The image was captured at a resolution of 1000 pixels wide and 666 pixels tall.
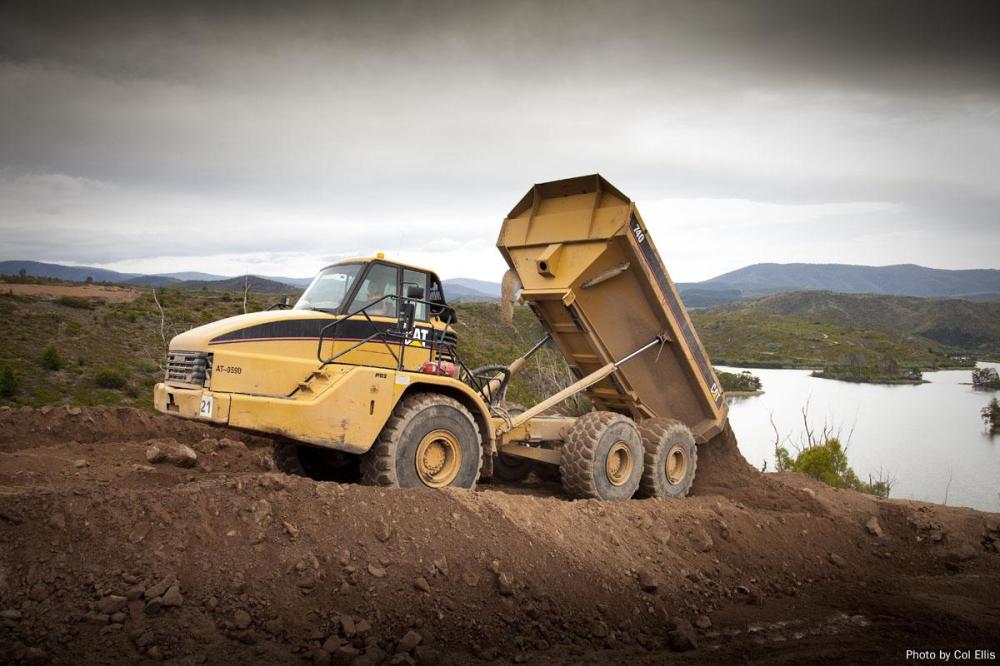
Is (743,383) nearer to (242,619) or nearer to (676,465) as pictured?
(676,465)

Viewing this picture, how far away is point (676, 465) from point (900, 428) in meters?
18.7

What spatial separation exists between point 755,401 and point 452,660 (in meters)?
24.2

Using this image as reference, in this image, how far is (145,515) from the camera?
4.49 m

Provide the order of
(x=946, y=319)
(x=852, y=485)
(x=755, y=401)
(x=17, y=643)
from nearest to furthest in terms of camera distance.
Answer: (x=17, y=643) → (x=852, y=485) → (x=755, y=401) → (x=946, y=319)

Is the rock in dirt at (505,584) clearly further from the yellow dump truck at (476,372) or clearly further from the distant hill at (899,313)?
the distant hill at (899,313)

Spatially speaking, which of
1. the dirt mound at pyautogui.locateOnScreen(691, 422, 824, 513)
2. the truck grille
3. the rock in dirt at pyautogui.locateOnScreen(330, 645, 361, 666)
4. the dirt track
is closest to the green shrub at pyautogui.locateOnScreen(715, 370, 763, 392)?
the dirt mound at pyautogui.locateOnScreen(691, 422, 824, 513)

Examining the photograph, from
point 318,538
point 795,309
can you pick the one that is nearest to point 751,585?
point 318,538

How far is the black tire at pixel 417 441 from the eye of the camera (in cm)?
588

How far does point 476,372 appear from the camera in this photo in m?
8.22

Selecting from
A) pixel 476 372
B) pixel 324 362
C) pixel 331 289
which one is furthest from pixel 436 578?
pixel 476 372

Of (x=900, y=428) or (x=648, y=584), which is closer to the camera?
(x=648, y=584)

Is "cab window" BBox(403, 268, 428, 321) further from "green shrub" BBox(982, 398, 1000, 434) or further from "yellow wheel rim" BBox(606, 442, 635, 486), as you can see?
"green shrub" BBox(982, 398, 1000, 434)

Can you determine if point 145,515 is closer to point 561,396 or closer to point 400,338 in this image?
point 400,338

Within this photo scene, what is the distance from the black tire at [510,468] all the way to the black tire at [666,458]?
1634mm
